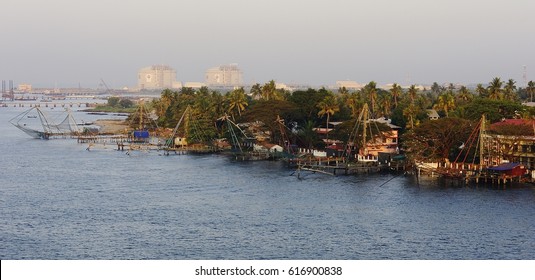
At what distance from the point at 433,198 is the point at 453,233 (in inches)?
301

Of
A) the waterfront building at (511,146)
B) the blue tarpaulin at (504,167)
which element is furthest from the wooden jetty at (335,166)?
the blue tarpaulin at (504,167)

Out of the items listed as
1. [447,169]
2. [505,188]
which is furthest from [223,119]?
[505,188]

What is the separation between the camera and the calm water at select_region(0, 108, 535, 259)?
86.5ft

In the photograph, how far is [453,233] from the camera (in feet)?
95.2

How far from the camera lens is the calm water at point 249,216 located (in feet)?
86.5

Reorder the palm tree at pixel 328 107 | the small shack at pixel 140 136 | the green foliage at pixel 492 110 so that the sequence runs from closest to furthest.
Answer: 1. the green foliage at pixel 492 110
2. the palm tree at pixel 328 107
3. the small shack at pixel 140 136

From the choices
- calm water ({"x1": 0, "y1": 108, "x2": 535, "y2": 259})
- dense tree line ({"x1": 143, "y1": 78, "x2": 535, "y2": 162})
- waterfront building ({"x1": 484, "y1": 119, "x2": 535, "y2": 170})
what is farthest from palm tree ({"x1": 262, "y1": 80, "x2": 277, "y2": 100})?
waterfront building ({"x1": 484, "y1": 119, "x2": 535, "y2": 170})

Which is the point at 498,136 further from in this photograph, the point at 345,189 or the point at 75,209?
the point at 75,209

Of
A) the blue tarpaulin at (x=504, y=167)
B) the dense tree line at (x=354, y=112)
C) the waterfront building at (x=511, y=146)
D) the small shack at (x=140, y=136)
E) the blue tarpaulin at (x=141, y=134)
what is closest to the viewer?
the blue tarpaulin at (x=504, y=167)

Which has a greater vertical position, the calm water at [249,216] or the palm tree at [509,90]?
the palm tree at [509,90]

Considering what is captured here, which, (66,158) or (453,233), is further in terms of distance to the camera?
(66,158)

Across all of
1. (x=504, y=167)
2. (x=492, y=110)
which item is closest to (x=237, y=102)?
(x=492, y=110)

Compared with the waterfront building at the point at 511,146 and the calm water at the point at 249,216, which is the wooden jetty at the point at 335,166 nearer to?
the calm water at the point at 249,216

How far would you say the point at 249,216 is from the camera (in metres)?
32.3
